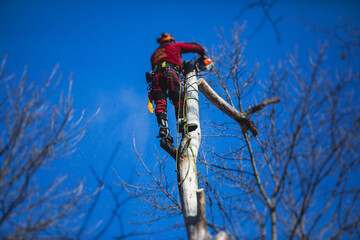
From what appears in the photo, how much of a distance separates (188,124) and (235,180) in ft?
5.90

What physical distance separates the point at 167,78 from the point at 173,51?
0.63 meters

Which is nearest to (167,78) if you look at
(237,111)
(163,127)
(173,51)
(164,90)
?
A: (164,90)

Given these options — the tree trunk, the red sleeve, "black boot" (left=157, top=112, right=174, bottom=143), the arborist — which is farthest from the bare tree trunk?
the red sleeve

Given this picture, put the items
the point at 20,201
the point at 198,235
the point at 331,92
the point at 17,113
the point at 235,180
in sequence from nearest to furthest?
the point at 198,235, the point at 20,201, the point at 17,113, the point at 331,92, the point at 235,180

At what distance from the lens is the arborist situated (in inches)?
141

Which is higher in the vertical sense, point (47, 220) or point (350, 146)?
point (350, 146)

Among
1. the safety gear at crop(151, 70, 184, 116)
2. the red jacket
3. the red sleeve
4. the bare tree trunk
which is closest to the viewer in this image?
the bare tree trunk

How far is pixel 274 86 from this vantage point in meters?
4.46

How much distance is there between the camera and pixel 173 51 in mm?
4109

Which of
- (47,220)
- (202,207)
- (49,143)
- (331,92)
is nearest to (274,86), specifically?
(331,92)

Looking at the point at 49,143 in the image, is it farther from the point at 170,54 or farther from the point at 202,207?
the point at 170,54

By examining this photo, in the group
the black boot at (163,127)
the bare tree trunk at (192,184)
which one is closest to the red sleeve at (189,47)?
the bare tree trunk at (192,184)

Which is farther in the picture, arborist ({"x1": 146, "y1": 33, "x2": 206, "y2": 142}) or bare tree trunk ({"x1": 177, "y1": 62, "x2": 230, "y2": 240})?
arborist ({"x1": 146, "y1": 33, "x2": 206, "y2": 142})

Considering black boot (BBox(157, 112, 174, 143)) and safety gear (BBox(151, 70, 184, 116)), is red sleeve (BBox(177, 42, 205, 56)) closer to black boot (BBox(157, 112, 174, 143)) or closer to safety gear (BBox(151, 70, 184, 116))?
safety gear (BBox(151, 70, 184, 116))
